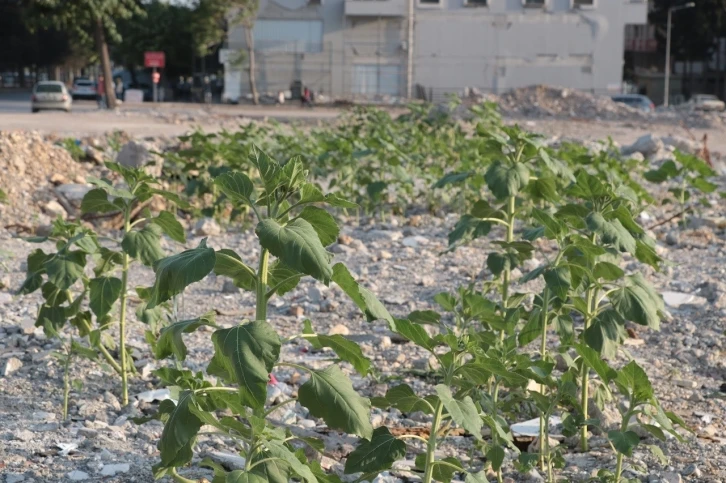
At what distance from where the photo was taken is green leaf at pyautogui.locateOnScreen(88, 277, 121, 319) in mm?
4223

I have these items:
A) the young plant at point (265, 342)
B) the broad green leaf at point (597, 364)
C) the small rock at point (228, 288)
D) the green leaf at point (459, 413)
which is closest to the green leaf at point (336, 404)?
the young plant at point (265, 342)

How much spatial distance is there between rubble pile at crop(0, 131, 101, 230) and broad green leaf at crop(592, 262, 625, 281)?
6.74 metres

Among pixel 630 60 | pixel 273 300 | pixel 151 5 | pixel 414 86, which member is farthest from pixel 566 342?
pixel 630 60

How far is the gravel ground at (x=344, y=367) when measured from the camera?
3953 millimetres

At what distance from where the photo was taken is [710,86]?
75.6 metres

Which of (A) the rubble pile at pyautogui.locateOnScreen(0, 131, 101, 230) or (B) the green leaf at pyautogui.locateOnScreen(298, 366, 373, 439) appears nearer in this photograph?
(B) the green leaf at pyautogui.locateOnScreen(298, 366, 373, 439)

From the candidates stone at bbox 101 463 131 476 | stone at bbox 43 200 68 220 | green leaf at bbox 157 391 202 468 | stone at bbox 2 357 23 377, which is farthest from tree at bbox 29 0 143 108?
green leaf at bbox 157 391 202 468

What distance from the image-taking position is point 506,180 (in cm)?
507

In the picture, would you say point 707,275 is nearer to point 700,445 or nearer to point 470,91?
point 700,445

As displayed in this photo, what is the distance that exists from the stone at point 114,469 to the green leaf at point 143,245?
72cm

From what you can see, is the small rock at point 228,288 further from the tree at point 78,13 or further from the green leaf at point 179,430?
the tree at point 78,13

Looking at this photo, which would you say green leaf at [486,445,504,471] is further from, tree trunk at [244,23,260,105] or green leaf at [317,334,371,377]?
tree trunk at [244,23,260,105]

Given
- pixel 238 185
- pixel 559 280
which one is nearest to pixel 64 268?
pixel 238 185

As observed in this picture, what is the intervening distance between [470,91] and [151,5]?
25557 mm
